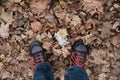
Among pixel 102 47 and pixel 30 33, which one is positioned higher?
pixel 30 33

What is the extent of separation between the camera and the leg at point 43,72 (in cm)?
288

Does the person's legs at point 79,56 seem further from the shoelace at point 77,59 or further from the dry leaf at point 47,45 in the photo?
the dry leaf at point 47,45

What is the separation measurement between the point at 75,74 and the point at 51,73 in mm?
266

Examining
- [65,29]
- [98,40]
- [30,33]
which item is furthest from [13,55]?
[98,40]

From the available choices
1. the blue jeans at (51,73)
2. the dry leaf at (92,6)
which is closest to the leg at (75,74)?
the blue jeans at (51,73)

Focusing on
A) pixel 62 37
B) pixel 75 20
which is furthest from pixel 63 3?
pixel 62 37

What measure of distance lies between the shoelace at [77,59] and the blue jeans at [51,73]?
0.10 metres

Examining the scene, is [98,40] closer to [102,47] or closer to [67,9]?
[102,47]

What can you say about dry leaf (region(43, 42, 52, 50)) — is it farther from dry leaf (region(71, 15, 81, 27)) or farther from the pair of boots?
dry leaf (region(71, 15, 81, 27))

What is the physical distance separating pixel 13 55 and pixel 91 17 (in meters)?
→ 0.88

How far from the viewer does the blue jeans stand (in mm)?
2812

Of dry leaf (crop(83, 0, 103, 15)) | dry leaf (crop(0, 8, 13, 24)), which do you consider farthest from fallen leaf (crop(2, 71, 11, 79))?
dry leaf (crop(83, 0, 103, 15))

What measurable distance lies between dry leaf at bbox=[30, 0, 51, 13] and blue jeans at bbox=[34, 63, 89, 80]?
550 mm

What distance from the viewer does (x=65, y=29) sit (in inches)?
118
